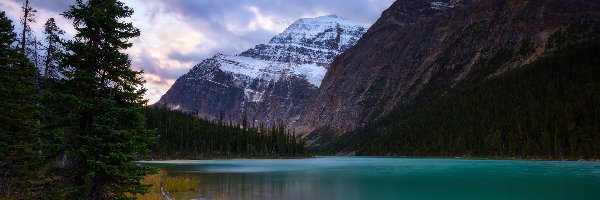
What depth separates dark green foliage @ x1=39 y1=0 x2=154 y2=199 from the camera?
56.8ft

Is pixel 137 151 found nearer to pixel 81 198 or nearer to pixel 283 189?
pixel 81 198

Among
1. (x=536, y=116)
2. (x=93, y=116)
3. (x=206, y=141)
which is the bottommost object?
(x=93, y=116)

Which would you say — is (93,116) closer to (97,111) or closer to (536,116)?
(97,111)

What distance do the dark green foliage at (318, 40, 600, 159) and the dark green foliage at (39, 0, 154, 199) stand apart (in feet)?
423

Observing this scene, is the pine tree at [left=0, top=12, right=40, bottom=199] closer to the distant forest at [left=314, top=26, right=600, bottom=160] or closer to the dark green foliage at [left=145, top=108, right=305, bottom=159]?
the dark green foliage at [left=145, top=108, right=305, bottom=159]

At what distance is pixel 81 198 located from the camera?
56.4 ft

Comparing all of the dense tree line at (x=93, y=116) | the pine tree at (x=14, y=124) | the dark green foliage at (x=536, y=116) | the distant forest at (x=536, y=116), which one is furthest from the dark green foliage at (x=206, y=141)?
the dense tree line at (x=93, y=116)

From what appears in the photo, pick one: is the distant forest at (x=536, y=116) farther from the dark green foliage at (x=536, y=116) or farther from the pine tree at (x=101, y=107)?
the pine tree at (x=101, y=107)

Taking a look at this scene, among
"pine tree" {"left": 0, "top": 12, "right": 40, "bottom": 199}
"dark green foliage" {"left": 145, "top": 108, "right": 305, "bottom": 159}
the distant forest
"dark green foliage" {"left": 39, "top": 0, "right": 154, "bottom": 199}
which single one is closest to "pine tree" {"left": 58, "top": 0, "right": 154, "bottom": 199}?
"dark green foliage" {"left": 39, "top": 0, "right": 154, "bottom": 199}

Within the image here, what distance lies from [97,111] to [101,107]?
1.24ft

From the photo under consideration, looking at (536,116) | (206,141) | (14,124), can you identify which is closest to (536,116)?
(536,116)

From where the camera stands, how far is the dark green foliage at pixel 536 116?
12975 centimetres

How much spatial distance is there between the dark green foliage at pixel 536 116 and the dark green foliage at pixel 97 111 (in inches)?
5072

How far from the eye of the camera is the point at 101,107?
1812 cm
